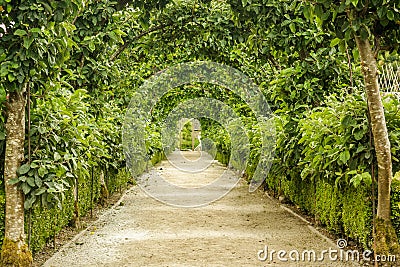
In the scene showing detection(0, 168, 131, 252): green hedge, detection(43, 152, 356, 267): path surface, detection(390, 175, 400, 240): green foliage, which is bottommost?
detection(43, 152, 356, 267): path surface

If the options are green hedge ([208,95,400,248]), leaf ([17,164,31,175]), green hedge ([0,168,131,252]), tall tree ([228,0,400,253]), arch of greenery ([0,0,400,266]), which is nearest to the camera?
tall tree ([228,0,400,253])

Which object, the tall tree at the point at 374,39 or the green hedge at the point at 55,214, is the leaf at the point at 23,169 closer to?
the green hedge at the point at 55,214

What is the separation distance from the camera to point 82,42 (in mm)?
6062

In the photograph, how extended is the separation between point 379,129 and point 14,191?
10.6 ft

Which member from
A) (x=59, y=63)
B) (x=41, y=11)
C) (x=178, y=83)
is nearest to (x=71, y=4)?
(x=41, y=11)

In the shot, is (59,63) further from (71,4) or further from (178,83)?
(178,83)

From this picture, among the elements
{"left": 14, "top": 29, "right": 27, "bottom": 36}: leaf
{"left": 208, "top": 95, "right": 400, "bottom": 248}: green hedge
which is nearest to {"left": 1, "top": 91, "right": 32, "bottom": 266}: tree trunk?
{"left": 14, "top": 29, "right": 27, "bottom": 36}: leaf

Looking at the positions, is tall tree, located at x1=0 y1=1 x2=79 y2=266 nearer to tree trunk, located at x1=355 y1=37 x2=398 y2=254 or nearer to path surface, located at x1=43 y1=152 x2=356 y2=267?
path surface, located at x1=43 y1=152 x2=356 y2=267

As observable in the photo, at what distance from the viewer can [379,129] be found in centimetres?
422

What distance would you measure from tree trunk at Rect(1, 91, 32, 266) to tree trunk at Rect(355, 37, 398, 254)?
3.03m

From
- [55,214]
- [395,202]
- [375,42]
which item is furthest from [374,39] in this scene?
[55,214]

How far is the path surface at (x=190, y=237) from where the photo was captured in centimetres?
504

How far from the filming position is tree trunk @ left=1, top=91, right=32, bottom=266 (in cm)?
429

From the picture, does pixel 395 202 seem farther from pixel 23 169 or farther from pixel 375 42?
pixel 23 169
